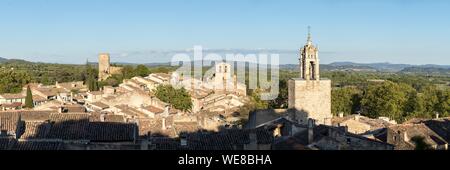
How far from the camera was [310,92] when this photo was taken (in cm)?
3238

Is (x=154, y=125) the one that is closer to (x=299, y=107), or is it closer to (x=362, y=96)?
(x=299, y=107)

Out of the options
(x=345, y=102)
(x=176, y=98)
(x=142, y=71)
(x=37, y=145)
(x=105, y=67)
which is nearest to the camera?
(x=37, y=145)

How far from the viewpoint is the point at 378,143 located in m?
19.9

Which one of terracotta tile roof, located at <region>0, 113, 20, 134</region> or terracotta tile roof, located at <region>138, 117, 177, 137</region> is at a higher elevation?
terracotta tile roof, located at <region>0, 113, 20, 134</region>

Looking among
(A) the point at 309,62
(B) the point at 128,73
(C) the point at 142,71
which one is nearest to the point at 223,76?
(C) the point at 142,71

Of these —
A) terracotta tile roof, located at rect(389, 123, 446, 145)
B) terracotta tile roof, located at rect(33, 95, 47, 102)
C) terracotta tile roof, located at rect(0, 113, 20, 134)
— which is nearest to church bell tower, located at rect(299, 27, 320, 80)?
terracotta tile roof, located at rect(389, 123, 446, 145)

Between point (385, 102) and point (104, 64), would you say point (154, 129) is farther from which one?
point (104, 64)

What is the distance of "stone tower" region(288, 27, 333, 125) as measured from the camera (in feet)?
106

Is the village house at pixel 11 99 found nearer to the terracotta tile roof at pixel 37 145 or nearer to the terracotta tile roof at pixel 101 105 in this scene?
the terracotta tile roof at pixel 101 105

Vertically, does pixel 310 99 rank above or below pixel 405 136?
above

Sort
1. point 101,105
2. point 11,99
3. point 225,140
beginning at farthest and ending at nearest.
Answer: point 11,99, point 101,105, point 225,140

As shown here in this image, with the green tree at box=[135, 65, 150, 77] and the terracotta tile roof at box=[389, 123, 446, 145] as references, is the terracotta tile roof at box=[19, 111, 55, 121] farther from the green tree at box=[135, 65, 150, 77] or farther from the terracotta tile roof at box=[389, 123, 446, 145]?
the green tree at box=[135, 65, 150, 77]
